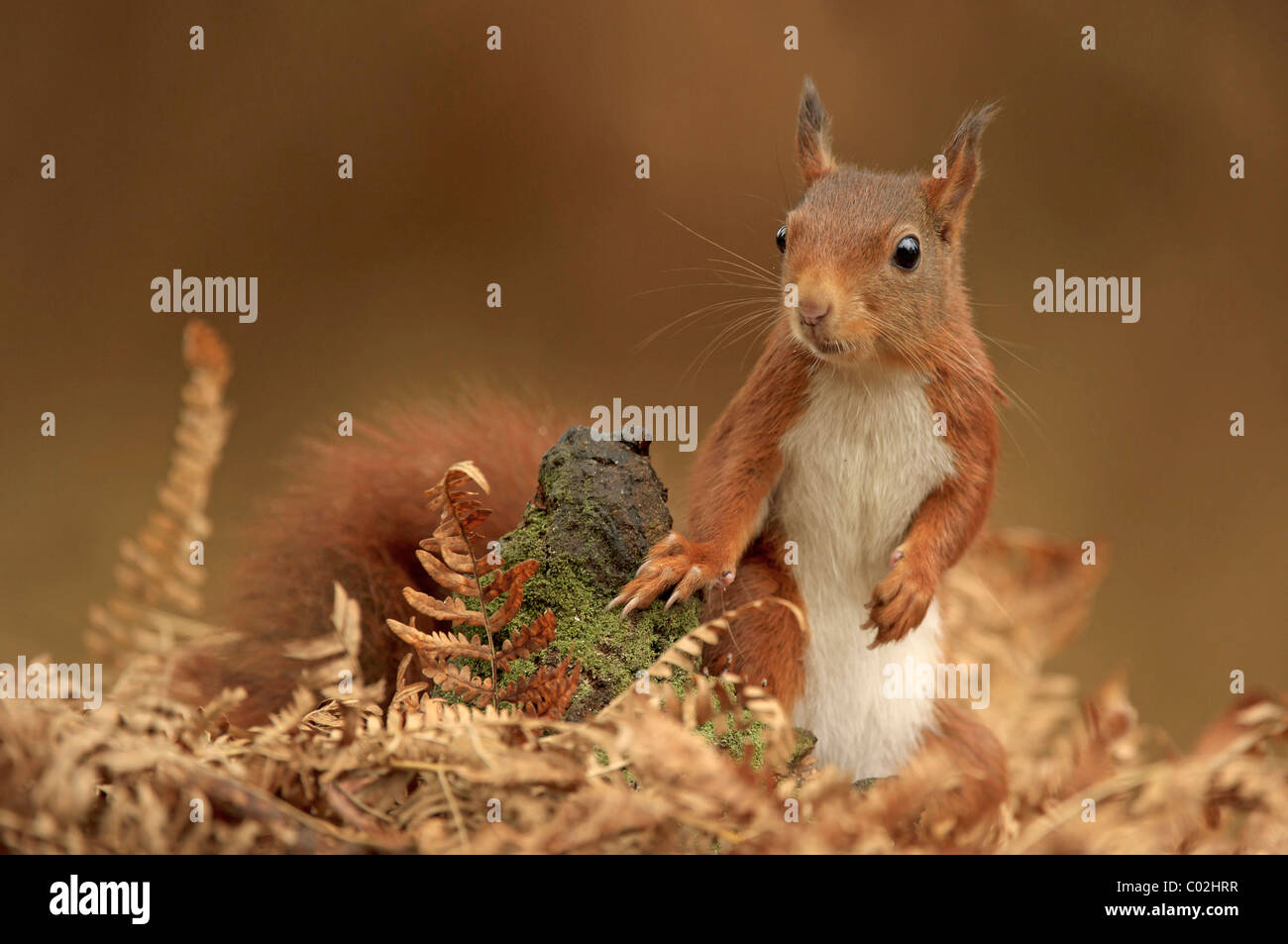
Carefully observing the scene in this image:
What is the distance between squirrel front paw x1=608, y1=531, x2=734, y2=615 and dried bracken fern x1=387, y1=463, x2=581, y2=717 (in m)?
0.09

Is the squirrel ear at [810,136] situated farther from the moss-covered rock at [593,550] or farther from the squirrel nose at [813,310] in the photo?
the moss-covered rock at [593,550]

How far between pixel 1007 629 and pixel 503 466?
0.79 metres

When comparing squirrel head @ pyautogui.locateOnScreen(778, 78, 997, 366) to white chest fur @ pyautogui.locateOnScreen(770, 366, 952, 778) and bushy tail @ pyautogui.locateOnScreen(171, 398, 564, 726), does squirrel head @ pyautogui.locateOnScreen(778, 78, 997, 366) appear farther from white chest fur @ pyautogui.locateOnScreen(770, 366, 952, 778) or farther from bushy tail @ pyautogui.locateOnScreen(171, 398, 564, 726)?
bushy tail @ pyautogui.locateOnScreen(171, 398, 564, 726)

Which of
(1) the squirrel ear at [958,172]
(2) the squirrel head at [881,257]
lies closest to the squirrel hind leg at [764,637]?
(2) the squirrel head at [881,257]

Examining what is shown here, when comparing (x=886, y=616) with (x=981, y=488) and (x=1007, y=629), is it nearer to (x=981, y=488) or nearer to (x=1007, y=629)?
(x=981, y=488)

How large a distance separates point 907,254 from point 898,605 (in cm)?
33

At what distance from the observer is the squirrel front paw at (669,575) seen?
100 cm

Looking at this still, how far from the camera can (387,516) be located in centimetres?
124

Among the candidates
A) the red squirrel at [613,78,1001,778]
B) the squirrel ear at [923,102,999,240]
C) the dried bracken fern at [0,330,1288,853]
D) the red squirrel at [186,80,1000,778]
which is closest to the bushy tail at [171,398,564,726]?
the red squirrel at [186,80,1000,778]

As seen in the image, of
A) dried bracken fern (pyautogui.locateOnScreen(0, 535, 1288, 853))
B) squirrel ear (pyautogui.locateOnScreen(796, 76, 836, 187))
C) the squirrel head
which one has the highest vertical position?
squirrel ear (pyautogui.locateOnScreen(796, 76, 836, 187))

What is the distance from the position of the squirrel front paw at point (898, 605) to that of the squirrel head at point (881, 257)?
0.21 meters

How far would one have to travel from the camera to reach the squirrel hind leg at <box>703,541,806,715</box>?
1157 mm

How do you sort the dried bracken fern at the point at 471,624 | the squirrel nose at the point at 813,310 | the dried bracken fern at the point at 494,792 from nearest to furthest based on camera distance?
the dried bracken fern at the point at 494,792
the dried bracken fern at the point at 471,624
the squirrel nose at the point at 813,310
